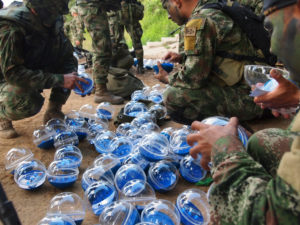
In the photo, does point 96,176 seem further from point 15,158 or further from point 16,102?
point 16,102

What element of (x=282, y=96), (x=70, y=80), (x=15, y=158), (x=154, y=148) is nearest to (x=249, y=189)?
(x=282, y=96)

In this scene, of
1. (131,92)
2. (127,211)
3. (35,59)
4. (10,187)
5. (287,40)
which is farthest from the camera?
(131,92)

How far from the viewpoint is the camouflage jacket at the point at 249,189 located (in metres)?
0.86

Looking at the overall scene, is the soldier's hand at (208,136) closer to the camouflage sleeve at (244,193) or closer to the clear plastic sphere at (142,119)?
the camouflage sleeve at (244,193)

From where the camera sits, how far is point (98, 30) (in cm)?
446

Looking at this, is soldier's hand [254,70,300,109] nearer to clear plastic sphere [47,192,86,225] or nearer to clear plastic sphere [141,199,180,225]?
clear plastic sphere [141,199,180,225]

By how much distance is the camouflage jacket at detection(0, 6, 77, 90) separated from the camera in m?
2.83

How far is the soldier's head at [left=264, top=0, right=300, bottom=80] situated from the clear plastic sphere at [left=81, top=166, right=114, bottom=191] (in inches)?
66.5

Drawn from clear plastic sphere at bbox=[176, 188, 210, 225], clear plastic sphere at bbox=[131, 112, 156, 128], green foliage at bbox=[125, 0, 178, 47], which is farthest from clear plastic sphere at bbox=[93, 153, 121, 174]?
green foliage at bbox=[125, 0, 178, 47]

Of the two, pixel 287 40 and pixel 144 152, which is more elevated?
pixel 287 40

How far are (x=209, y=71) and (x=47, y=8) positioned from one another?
198 cm

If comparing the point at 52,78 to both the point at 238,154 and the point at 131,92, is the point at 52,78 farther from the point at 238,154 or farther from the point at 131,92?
the point at 238,154

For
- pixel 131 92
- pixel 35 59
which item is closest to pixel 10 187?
pixel 35 59

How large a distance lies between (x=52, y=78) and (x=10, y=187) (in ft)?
4.16
